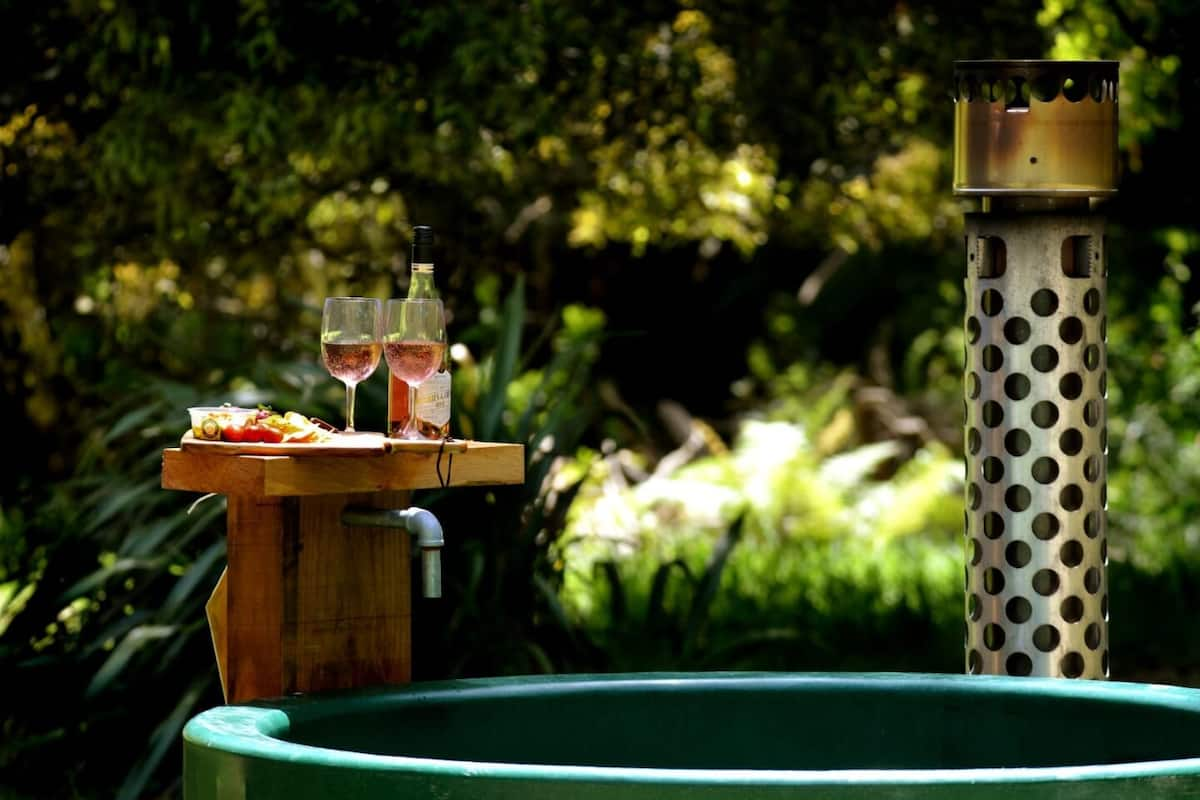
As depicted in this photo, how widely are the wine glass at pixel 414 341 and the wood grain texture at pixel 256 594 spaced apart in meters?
0.26

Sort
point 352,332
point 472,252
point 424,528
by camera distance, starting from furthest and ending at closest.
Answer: point 472,252, point 352,332, point 424,528

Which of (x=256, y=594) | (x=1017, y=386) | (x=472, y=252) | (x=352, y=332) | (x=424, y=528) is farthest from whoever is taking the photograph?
(x=472, y=252)

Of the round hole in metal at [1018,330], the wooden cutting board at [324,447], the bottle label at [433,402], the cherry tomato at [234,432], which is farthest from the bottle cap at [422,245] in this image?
the round hole in metal at [1018,330]

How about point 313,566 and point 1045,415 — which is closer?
point 313,566

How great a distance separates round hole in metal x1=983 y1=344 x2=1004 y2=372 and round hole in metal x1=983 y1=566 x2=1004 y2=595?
0.40 meters

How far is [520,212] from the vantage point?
10008mm

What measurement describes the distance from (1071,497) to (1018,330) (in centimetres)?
35

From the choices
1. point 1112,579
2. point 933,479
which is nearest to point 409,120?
point 1112,579

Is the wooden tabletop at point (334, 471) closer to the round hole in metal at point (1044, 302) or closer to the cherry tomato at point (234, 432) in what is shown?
the cherry tomato at point (234, 432)

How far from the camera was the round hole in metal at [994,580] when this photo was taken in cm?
411

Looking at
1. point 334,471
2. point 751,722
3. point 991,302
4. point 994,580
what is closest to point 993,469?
point 994,580

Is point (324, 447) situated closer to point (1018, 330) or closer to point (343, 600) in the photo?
point (343, 600)

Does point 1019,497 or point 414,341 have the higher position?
point 414,341

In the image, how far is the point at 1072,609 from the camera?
4105 mm
